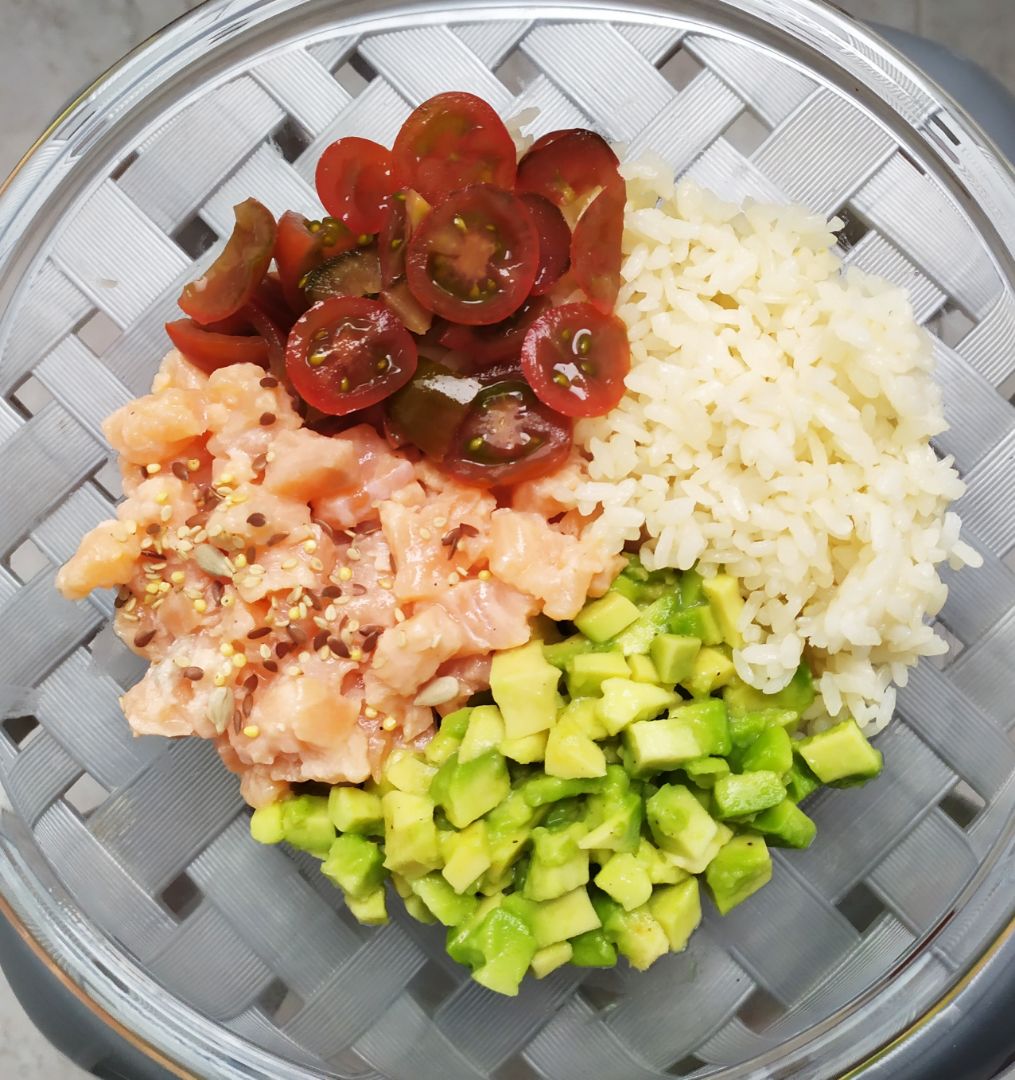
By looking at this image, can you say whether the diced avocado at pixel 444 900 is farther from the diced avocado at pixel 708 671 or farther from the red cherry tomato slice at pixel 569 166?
the red cherry tomato slice at pixel 569 166

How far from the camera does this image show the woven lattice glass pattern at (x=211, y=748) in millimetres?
1979

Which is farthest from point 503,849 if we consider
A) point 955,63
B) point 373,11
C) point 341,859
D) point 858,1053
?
point 955,63

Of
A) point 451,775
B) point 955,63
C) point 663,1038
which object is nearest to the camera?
point 451,775

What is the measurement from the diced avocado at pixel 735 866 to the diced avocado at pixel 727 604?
1.16ft

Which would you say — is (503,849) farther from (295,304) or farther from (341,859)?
(295,304)

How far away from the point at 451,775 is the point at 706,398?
2.55 feet

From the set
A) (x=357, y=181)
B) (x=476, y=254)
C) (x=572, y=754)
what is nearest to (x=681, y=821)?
(x=572, y=754)

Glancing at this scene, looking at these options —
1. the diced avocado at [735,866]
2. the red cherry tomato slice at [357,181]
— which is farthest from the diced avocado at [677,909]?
the red cherry tomato slice at [357,181]

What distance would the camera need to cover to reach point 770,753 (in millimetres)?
1699

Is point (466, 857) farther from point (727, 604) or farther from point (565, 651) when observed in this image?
point (727, 604)

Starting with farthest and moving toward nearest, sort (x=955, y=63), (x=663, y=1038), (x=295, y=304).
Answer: (x=955, y=63) → (x=663, y=1038) → (x=295, y=304)

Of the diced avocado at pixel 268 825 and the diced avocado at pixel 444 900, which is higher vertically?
the diced avocado at pixel 268 825

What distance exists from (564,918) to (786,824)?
421 mm

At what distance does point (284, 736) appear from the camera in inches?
65.9
